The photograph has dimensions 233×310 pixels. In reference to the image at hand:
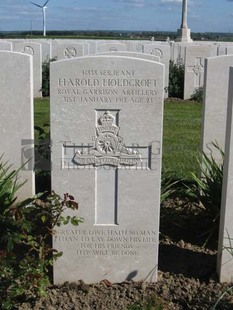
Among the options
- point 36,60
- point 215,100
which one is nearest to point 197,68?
point 36,60

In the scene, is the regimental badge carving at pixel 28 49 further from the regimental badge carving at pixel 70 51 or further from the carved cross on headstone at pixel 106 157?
the carved cross on headstone at pixel 106 157

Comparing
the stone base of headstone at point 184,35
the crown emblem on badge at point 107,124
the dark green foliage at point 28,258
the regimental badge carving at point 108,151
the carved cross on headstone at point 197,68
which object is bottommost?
the dark green foliage at point 28,258

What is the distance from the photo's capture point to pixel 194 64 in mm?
12156

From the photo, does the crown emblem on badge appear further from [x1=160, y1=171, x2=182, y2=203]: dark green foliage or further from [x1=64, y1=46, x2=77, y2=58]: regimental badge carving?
[x1=64, y1=46, x2=77, y2=58]: regimental badge carving

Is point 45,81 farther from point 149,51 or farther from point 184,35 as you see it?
point 184,35

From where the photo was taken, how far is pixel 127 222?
3428 mm

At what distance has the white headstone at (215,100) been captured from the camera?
464cm

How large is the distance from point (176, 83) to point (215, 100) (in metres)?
7.98

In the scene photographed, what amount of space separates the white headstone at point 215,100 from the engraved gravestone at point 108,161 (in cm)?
157

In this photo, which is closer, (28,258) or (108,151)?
(28,258)

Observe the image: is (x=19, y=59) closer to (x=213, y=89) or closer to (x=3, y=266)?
(x=213, y=89)

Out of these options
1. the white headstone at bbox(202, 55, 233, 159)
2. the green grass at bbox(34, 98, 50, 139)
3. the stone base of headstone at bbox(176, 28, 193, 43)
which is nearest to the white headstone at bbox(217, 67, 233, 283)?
the white headstone at bbox(202, 55, 233, 159)

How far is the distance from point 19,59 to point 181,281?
227cm

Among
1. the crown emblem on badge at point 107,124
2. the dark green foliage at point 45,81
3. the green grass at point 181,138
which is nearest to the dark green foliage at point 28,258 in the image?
the crown emblem on badge at point 107,124
